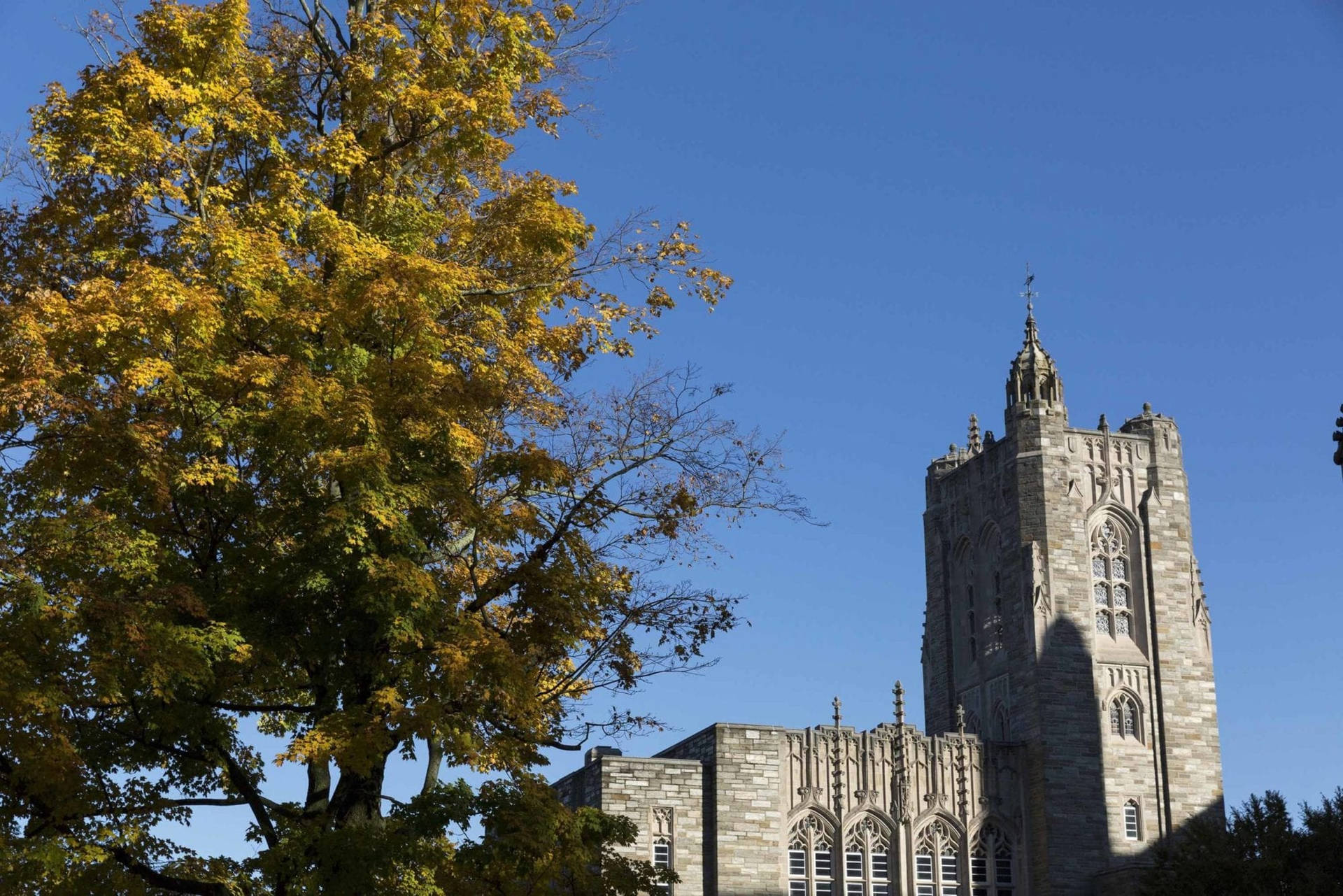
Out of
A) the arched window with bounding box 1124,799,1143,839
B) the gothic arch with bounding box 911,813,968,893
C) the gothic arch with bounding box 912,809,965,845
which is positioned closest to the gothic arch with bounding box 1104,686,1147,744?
the arched window with bounding box 1124,799,1143,839

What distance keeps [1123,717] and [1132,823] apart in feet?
10.00

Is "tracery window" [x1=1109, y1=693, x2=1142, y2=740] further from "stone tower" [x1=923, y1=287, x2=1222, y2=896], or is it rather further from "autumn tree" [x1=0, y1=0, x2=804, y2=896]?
"autumn tree" [x1=0, y1=0, x2=804, y2=896]

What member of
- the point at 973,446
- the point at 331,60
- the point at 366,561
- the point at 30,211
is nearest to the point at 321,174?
the point at 331,60

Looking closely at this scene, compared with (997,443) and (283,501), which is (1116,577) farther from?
(283,501)

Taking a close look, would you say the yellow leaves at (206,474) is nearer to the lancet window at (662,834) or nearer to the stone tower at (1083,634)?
the lancet window at (662,834)

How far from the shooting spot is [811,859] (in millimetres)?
46625

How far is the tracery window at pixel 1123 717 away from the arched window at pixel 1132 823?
1992mm

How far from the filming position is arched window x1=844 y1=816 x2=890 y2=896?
154 feet

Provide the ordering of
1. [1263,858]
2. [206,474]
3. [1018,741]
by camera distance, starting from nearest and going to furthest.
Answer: [206,474], [1263,858], [1018,741]

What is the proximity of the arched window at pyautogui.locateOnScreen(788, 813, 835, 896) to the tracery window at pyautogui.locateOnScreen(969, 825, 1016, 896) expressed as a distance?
429 centimetres

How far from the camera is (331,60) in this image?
931 inches

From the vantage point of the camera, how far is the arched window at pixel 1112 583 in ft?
169

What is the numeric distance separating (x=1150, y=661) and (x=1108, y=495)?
16.9 feet

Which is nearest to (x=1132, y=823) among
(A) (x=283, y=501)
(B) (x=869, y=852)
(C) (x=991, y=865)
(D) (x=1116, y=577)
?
(C) (x=991, y=865)
